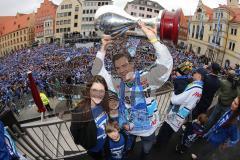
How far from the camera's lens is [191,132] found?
4566 millimetres

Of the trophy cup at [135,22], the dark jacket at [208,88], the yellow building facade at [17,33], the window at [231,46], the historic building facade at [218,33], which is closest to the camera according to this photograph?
the trophy cup at [135,22]

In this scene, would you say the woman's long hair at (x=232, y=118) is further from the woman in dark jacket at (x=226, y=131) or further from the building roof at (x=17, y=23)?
the building roof at (x=17, y=23)

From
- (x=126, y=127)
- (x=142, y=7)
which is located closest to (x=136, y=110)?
(x=126, y=127)

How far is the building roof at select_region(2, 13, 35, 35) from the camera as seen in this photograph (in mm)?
84519

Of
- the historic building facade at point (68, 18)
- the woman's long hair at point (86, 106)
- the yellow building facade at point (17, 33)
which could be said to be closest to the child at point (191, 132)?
the woman's long hair at point (86, 106)

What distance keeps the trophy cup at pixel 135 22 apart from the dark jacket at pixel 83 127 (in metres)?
0.83

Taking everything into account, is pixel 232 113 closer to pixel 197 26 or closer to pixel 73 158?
pixel 73 158

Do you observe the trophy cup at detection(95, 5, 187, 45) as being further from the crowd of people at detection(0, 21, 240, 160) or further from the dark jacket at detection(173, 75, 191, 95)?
the dark jacket at detection(173, 75, 191, 95)

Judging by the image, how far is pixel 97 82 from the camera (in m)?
2.85

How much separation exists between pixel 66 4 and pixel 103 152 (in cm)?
7707

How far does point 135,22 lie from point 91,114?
969 millimetres

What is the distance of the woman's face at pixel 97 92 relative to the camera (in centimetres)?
285

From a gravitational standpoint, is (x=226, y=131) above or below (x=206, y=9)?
below

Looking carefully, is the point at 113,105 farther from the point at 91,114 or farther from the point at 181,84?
the point at 181,84
